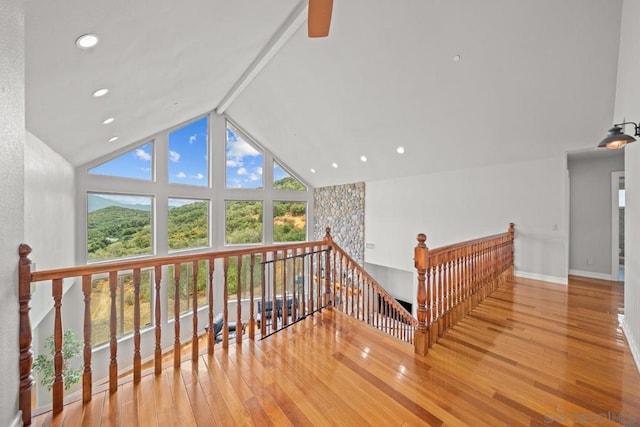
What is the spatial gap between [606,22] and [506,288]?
3471 millimetres

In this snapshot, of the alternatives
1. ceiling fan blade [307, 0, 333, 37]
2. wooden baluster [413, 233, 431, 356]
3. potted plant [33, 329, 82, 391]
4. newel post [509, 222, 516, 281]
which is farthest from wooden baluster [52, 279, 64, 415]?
newel post [509, 222, 516, 281]

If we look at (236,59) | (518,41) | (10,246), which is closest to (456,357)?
(10,246)

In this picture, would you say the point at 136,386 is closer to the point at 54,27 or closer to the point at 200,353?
the point at 200,353

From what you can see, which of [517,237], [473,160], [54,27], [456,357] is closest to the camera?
[54,27]

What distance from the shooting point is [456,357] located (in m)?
2.20

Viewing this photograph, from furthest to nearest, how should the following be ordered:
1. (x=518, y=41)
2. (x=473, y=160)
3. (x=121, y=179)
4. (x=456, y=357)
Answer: (x=121, y=179)
(x=473, y=160)
(x=518, y=41)
(x=456, y=357)

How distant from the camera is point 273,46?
12.4 feet

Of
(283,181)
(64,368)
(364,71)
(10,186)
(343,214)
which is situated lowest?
(64,368)

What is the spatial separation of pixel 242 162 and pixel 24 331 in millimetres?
6573

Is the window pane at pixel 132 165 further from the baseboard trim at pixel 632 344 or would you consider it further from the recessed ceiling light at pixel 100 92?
the baseboard trim at pixel 632 344

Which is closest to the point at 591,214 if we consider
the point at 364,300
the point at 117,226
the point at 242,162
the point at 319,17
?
the point at 364,300

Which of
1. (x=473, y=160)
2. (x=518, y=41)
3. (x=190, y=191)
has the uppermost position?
(x=518, y=41)

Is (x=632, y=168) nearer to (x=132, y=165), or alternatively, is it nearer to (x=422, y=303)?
(x=422, y=303)

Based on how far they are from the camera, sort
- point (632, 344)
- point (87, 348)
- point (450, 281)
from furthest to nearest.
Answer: point (450, 281) → point (632, 344) → point (87, 348)
